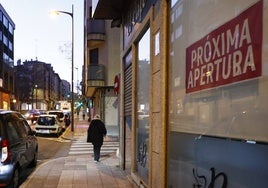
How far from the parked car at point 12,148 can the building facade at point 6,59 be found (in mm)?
58986

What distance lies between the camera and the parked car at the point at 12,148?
8.97m

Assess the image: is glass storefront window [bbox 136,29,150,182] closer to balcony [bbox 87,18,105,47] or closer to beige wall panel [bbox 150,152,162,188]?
beige wall panel [bbox 150,152,162,188]

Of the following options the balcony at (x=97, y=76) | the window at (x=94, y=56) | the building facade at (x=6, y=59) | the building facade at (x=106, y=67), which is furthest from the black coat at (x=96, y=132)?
the building facade at (x=6, y=59)

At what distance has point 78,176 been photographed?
11.6 m

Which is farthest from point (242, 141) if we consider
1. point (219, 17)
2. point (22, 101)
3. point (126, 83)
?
point (22, 101)

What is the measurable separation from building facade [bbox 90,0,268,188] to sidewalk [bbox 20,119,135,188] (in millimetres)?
1755

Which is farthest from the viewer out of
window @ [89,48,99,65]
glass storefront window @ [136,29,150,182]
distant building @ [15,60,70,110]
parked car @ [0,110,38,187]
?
distant building @ [15,60,70,110]

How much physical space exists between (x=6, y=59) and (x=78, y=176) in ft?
229

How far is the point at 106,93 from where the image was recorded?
107 feet

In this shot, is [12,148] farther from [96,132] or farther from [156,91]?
[96,132]

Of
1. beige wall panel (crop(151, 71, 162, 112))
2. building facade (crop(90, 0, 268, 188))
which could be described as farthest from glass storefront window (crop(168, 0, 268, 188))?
beige wall panel (crop(151, 71, 162, 112))

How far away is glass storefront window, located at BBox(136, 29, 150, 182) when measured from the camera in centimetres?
A: 876

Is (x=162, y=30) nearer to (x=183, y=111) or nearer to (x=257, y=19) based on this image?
(x=183, y=111)

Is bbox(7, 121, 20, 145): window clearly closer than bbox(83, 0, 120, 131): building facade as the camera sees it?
Yes
